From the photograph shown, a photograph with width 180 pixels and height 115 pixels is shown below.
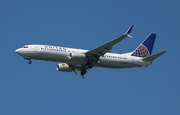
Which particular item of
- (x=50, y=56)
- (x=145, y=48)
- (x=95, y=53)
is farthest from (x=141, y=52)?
(x=50, y=56)

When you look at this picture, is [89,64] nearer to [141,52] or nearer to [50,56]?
[50,56]

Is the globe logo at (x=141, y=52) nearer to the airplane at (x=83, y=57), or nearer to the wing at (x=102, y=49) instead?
the airplane at (x=83, y=57)

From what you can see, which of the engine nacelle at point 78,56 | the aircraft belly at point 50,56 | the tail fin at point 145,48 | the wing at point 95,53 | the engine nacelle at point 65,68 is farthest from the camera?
the tail fin at point 145,48

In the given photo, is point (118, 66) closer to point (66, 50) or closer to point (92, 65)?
point (92, 65)

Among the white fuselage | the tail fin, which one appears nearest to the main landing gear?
the white fuselage

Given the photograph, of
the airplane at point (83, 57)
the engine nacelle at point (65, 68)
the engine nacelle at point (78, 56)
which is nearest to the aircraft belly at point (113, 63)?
the airplane at point (83, 57)

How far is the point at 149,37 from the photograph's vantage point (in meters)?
64.9

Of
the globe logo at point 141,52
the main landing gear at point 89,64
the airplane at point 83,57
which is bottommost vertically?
the main landing gear at point 89,64

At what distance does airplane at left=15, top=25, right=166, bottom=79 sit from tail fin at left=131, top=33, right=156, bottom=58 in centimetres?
33

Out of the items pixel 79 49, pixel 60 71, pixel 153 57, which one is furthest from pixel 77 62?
pixel 153 57

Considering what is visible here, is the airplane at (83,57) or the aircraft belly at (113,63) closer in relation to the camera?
the airplane at (83,57)

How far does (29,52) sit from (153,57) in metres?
16.0

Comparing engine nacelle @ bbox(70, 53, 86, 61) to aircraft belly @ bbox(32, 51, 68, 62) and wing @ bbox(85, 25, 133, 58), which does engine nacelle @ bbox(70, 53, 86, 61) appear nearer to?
wing @ bbox(85, 25, 133, 58)

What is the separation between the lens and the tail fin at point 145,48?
62.3 metres
